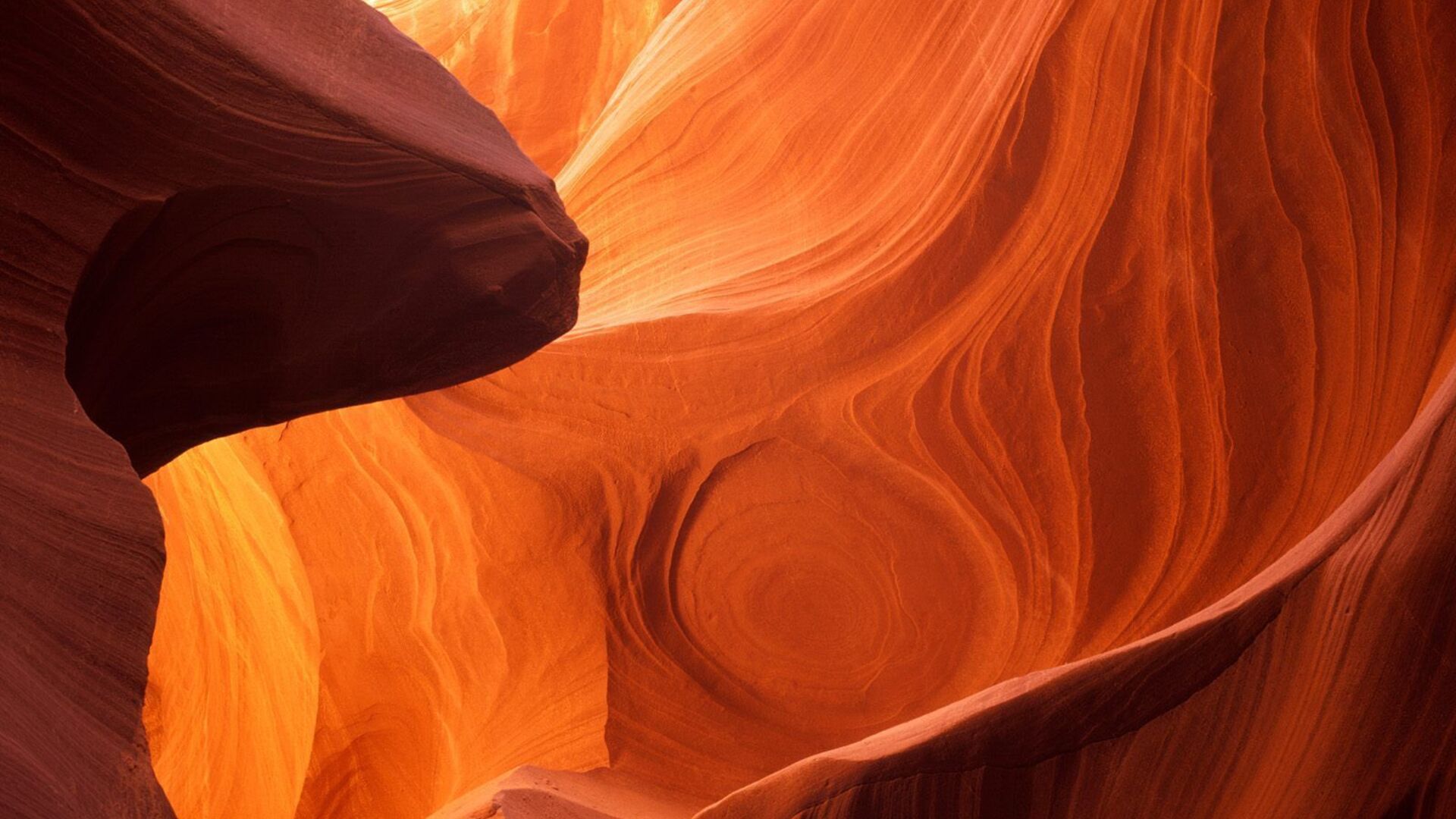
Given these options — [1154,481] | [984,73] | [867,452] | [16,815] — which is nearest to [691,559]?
[867,452]

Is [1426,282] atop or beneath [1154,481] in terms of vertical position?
atop

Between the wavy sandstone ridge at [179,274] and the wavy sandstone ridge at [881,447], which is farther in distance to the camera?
the wavy sandstone ridge at [881,447]

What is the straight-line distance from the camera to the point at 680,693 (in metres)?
3.17

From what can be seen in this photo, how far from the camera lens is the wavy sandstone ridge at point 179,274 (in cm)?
127

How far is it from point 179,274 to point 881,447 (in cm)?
198

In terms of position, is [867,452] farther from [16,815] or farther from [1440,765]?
[16,815]

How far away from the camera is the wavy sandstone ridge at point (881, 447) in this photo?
120 inches

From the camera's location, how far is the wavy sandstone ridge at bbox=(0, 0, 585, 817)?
1.27 m

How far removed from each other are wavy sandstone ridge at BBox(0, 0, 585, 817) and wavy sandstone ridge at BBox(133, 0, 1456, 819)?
1.25 m

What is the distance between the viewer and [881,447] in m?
3.24

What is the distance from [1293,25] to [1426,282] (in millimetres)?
718

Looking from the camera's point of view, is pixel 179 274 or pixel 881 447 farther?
pixel 881 447

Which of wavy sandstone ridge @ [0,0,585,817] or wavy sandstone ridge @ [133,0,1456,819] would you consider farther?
wavy sandstone ridge @ [133,0,1456,819]

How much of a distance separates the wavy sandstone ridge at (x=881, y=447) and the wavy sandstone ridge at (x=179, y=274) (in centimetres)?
125
